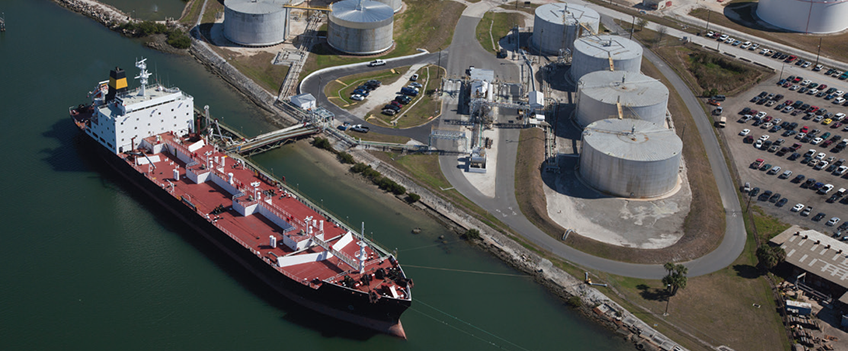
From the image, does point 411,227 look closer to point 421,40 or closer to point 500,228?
point 500,228

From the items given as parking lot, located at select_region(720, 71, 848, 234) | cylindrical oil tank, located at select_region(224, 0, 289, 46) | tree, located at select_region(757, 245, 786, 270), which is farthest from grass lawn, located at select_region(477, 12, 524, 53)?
tree, located at select_region(757, 245, 786, 270)

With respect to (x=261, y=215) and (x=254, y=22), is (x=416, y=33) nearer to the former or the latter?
(x=254, y=22)

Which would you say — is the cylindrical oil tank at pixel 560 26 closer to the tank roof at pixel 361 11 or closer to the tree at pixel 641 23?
the tree at pixel 641 23

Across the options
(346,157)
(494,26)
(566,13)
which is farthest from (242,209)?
(566,13)

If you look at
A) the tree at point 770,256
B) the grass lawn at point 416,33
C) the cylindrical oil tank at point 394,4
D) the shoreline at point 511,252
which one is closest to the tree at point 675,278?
the shoreline at point 511,252

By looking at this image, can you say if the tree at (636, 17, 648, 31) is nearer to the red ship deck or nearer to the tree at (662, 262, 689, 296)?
the tree at (662, 262, 689, 296)
